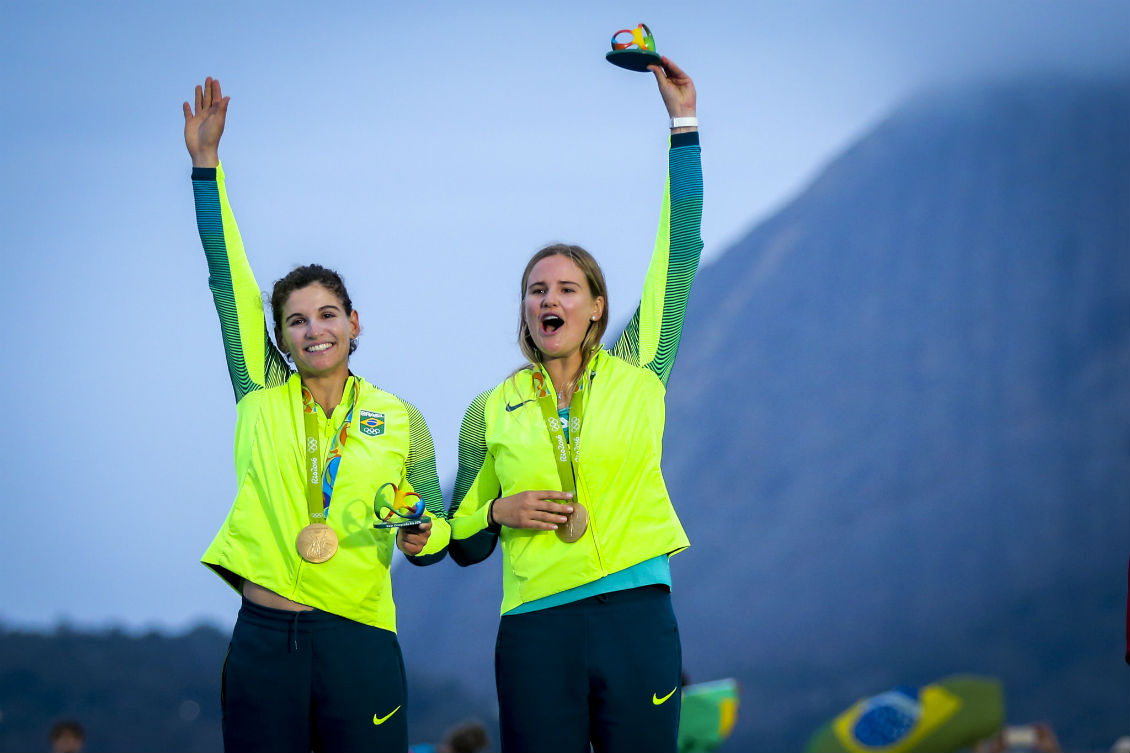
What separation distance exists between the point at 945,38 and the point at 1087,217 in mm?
1027

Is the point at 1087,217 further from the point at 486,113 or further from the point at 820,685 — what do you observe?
the point at 486,113

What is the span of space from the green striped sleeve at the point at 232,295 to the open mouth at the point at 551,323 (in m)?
0.54

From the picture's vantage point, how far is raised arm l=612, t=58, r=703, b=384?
6.93 feet

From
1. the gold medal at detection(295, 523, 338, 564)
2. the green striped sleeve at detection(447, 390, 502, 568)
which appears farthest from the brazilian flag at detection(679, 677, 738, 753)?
the gold medal at detection(295, 523, 338, 564)

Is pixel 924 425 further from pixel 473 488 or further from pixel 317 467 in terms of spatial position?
pixel 317 467

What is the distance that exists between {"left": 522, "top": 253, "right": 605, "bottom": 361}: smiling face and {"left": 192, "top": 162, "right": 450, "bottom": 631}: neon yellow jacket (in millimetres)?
324

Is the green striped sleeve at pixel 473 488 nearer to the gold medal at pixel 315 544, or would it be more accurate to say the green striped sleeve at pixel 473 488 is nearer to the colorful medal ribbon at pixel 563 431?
the colorful medal ribbon at pixel 563 431

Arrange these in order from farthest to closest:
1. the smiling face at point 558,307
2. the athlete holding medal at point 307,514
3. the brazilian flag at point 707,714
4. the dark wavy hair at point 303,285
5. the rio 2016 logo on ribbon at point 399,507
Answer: the brazilian flag at point 707,714 < the dark wavy hair at point 303,285 < the smiling face at point 558,307 < the athlete holding medal at point 307,514 < the rio 2016 logo on ribbon at point 399,507

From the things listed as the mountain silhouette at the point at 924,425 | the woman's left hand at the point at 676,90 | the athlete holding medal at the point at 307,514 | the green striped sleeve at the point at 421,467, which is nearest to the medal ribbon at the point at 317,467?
the athlete holding medal at the point at 307,514

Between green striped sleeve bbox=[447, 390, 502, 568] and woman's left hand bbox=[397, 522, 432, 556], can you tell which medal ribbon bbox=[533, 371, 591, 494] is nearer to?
green striped sleeve bbox=[447, 390, 502, 568]

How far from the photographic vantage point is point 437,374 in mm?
4164

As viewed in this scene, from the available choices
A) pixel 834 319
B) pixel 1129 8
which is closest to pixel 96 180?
pixel 834 319

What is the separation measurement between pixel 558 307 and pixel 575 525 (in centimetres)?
42

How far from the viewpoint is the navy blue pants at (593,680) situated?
6.00 feet
